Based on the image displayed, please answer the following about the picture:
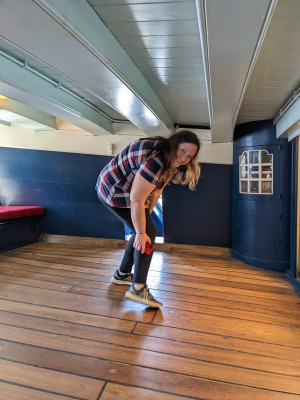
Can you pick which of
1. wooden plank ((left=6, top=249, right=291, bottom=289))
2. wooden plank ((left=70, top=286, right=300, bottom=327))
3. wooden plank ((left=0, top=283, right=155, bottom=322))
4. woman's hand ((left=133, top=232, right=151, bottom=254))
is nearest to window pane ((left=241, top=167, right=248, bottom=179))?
wooden plank ((left=6, top=249, right=291, bottom=289))

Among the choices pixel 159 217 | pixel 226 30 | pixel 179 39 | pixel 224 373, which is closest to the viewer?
pixel 226 30

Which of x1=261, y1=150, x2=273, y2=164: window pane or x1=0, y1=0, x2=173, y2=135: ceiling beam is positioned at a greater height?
x1=0, y1=0, x2=173, y2=135: ceiling beam

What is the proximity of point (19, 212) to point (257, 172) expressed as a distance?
10.1ft

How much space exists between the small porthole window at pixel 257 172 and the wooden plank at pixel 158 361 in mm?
2128

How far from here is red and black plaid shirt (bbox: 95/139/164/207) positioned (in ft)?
5.26

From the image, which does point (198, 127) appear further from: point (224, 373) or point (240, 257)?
point (224, 373)

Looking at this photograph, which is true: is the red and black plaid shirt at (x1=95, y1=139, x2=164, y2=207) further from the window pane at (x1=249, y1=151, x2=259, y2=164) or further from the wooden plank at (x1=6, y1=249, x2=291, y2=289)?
the window pane at (x1=249, y1=151, x2=259, y2=164)

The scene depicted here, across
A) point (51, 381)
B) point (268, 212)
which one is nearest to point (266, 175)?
point (268, 212)

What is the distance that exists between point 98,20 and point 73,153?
269 cm

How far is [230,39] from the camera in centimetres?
117

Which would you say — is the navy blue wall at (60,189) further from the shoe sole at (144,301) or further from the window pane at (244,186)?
the shoe sole at (144,301)

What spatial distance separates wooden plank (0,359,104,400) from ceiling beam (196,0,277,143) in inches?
63.1

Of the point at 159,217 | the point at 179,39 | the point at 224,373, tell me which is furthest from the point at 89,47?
the point at 159,217

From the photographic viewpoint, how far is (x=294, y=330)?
1.71 metres
